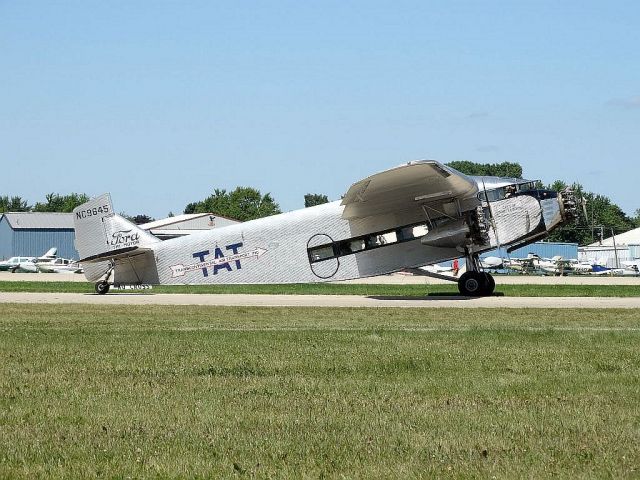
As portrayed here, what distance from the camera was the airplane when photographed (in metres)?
29.5

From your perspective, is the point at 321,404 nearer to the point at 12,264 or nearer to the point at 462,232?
the point at 462,232

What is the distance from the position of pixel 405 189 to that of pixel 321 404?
20.1 meters

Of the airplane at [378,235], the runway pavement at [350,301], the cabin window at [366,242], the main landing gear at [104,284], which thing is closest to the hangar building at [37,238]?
the main landing gear at [104,284]

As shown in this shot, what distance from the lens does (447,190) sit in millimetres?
29172

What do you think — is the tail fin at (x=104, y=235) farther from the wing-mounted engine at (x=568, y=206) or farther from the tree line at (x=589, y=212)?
the tree line at (x=589, y=212)

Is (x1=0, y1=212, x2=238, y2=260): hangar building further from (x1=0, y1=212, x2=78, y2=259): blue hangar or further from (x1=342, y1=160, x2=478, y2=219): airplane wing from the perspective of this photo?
(x1=342, y1=160, x2=478, y2=219): airplane wing

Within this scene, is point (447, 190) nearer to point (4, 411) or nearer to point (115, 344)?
point (115, 344)

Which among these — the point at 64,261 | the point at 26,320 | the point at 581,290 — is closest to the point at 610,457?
the point at 26,320

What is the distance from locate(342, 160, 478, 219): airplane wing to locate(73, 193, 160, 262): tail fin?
820 cm

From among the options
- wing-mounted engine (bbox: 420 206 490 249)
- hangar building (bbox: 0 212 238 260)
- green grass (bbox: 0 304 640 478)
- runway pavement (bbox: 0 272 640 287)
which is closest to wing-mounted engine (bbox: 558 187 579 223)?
wing-mounted engine (bbox: 420 206 490 249)

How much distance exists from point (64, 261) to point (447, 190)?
70.7m

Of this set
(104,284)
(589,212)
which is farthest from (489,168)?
(104,284)

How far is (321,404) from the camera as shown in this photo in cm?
933

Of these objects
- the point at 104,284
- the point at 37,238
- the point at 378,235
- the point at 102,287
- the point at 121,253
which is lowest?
the point at 102,287
